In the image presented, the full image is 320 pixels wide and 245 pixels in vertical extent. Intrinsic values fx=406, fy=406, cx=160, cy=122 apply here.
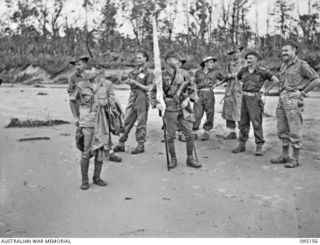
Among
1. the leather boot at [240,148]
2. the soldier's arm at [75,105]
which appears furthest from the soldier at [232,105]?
the soldier's arm at [75,105]

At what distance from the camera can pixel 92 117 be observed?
4.55m

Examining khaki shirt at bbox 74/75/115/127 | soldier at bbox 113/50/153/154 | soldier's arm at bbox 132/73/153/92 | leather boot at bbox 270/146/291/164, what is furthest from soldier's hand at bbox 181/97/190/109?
leather boot at bbox 270/146/291/164

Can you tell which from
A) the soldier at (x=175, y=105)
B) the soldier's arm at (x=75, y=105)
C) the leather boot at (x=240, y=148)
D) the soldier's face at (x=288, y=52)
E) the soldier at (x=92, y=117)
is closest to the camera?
the soldier at (x=92, y=117)

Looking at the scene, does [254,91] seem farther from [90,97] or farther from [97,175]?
[97,175]

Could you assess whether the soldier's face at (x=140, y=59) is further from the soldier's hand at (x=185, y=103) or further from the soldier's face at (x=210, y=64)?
the soldier's face at (x=210, y=64)

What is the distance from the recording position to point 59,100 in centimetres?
1355

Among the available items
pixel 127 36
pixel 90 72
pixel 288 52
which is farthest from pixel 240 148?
pixel 127 36

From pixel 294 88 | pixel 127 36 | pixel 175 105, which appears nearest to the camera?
pixel 294 88

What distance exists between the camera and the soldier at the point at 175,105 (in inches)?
212

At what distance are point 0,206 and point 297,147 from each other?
12.0 feet

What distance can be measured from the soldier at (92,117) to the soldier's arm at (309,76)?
245cm

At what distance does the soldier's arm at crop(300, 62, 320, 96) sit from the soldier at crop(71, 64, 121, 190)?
8.04ft

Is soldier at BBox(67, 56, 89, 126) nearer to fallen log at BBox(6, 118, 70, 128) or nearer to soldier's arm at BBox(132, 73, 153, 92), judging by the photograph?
soldier's arm at BBox(132, 73, 153, 92)

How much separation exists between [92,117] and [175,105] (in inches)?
50.4
